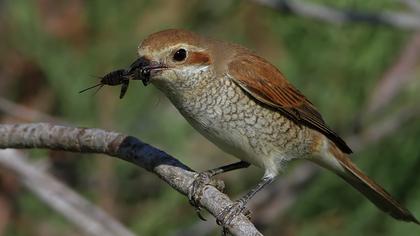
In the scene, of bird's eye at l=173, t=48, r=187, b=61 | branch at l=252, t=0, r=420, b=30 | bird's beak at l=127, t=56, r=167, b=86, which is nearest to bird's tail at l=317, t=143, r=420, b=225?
branch at l=252, t=0, r=420, b=30

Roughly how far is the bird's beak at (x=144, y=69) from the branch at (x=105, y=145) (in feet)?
0.81

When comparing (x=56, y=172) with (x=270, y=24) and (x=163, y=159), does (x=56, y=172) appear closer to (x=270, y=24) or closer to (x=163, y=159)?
(x=270, y=24)

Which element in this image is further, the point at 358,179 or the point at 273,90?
the point at 358,179

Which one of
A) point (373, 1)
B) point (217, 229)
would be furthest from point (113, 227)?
point (373, 1)

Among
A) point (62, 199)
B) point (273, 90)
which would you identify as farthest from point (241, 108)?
point (62, 199)

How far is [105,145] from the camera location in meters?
4.37

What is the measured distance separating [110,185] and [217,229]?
640mm

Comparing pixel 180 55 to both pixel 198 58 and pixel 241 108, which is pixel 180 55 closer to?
pixel 198 58

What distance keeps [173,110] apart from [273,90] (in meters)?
1.33

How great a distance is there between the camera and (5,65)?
6059 mm

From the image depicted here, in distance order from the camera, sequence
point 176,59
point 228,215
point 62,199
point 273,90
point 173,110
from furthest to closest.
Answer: point 173,110 → point 62,199 → point 273,90 → point 176,59 → point 228,215

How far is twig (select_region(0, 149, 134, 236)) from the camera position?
16.3ft

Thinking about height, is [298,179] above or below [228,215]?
below

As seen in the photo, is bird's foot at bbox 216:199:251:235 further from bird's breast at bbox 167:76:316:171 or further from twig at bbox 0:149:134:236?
twig at bbox 0:149:134:236
